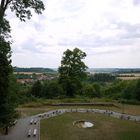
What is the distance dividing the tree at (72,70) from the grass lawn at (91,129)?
17.9 meters

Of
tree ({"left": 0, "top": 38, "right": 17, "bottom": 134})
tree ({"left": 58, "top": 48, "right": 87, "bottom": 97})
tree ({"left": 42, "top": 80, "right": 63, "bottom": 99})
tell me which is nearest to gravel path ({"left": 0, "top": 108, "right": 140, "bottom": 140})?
tree ({"left": 0, "top": 38, "right": 17, "bottom": 134})

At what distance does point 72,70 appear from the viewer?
186 feet

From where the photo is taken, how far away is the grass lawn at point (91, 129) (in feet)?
94.7

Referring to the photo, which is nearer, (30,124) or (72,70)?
(30,124)

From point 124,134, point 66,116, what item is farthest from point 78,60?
point 124,134

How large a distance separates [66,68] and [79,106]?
414 inches

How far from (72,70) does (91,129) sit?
25.3 metres

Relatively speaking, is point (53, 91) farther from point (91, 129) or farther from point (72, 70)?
point (91, 129)

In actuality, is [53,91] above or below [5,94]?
below

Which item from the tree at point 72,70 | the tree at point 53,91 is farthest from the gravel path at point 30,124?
the tree at point 53,91

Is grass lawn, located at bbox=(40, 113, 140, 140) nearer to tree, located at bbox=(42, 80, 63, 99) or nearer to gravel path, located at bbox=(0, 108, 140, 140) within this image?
gravel path, located at bbox=(0, 108, 140, 140)

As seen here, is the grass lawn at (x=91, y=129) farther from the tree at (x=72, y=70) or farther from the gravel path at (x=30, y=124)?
the tree at (x=72, y=70)

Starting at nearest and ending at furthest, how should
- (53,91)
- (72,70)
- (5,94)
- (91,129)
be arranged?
1. (5,94)
2. (91,129)
3. (72,70)
4. (53,91)

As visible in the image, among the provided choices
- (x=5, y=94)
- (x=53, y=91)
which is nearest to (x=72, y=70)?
(x=53, y=91)
